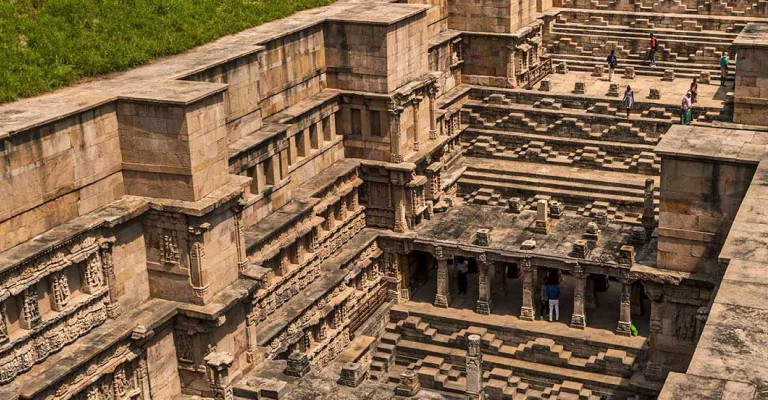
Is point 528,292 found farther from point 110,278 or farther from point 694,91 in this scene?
point 110,278

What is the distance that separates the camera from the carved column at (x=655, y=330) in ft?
112

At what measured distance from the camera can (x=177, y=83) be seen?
32.2 m

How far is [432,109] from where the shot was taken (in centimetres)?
4544

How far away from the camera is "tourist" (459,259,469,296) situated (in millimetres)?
43688

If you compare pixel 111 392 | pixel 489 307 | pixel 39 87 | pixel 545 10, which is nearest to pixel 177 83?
pixel 39 87

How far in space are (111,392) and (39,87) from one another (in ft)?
28.1

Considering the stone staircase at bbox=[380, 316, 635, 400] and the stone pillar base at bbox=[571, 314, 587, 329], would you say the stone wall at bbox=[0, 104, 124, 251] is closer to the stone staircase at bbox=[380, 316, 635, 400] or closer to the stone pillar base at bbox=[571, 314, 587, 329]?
the stone staircase at bbox=[380, 316, 635, 400]

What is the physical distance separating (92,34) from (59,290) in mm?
9871

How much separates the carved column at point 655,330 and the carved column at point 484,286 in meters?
8.26

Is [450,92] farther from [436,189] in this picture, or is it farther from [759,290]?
[759,290]

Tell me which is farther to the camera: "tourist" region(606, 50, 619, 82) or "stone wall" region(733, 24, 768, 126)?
"tourist" region(606, 50, 619, 82)

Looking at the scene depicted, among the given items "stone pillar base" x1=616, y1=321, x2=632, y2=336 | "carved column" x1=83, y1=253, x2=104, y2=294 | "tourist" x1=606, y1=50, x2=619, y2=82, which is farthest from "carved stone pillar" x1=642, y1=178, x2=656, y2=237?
"carved column" x1=83, y1=253, x2=104, y2=294

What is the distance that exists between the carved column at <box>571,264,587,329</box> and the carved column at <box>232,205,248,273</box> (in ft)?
41.1

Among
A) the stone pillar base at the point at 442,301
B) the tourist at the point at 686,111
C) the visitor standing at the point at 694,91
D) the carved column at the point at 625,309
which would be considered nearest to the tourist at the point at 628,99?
the tourist at the point at 686,111
